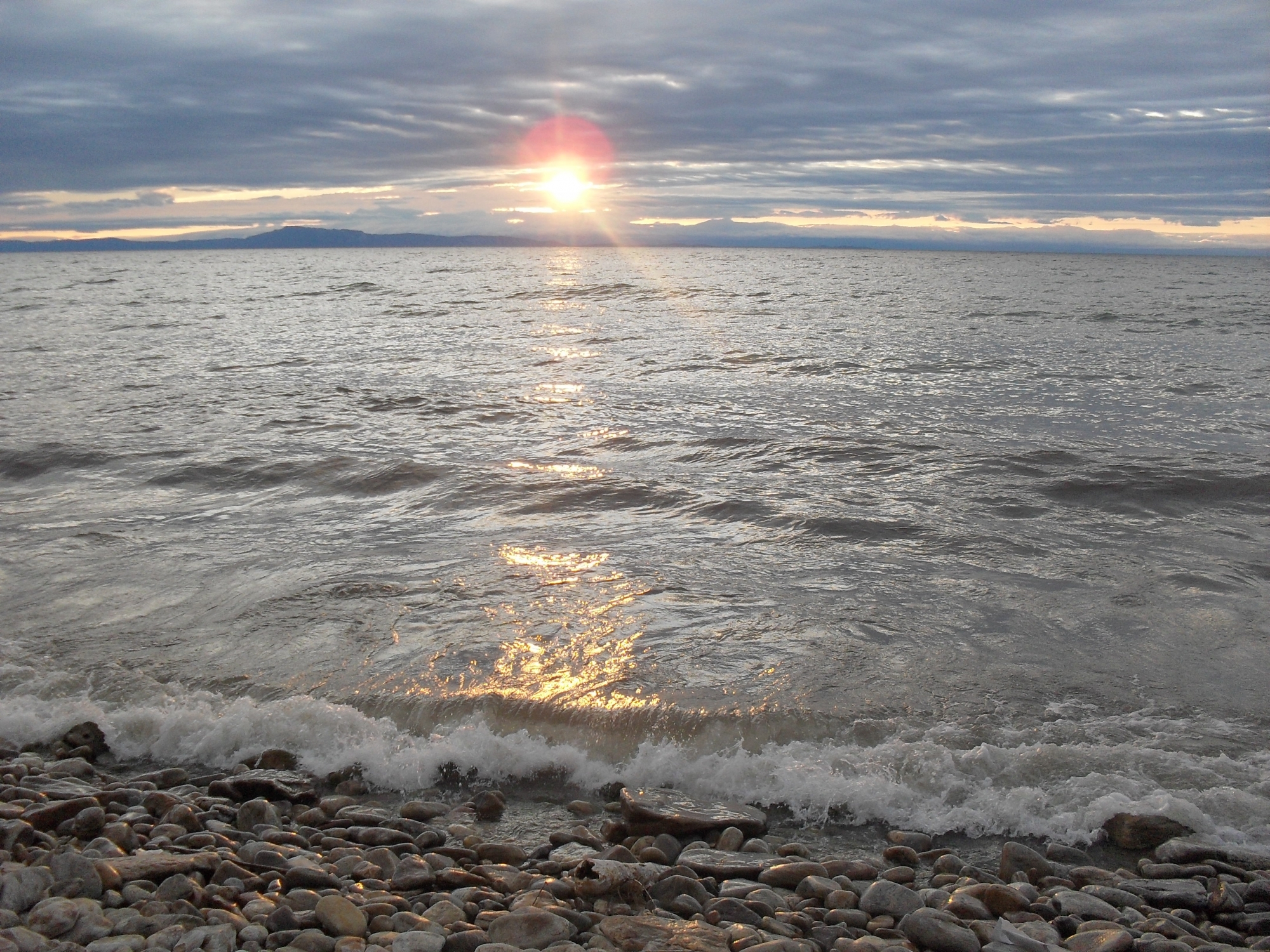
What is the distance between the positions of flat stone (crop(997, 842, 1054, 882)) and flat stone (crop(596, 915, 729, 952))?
61.0 inches

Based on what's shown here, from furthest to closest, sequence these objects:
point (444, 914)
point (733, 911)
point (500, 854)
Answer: point (500, 854)
point (733, 911)
point (444, 914)

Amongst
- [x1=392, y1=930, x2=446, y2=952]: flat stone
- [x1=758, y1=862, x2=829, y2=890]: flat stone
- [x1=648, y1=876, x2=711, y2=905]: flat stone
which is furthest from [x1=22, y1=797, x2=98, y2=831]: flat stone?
[x1=758, y1=862, x2=829, y2=890]: flat stone

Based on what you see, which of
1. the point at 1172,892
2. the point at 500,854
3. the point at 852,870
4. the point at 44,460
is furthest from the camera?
the point at 44,460

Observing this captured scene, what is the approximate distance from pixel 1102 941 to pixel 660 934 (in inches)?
67.2

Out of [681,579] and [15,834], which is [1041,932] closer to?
[15,834]

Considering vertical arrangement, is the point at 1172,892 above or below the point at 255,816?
below

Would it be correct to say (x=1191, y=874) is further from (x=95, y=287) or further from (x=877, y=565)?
(x=95, y=287)

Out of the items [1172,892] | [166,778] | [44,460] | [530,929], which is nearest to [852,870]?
[1172,892]

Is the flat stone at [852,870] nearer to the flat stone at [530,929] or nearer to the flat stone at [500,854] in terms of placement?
the flat stone at [530,929]

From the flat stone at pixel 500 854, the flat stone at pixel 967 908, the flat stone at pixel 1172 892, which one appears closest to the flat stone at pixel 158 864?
the flat stone at pixel 500 854

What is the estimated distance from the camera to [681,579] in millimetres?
8156

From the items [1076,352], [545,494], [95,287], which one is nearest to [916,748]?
[545,494]

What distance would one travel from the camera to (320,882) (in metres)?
3.97

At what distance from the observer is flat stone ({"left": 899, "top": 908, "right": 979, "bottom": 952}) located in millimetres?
3592
